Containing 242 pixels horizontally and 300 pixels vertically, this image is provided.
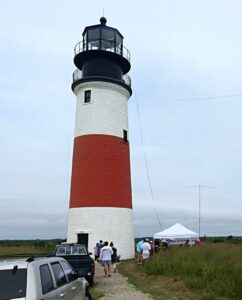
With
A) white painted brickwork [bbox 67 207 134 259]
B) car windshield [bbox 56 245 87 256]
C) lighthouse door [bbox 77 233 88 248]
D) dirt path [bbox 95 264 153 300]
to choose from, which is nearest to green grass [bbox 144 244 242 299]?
dirt path [bbox 95 264 153 300]

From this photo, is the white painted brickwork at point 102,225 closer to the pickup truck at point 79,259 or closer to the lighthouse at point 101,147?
the lighthouse at point 101,147

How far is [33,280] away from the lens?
548cm

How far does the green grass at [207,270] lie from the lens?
1090 cm

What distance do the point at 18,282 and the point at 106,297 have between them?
7004 mm

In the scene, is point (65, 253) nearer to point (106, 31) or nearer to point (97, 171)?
point (97, 171)

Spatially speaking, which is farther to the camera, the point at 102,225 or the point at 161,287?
the point at 102,225

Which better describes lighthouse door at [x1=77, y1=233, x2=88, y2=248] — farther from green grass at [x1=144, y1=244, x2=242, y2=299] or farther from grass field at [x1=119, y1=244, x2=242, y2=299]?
green grass at [x1=144, y1=244, x2=242, y2=299]

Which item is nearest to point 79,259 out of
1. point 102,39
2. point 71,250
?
point 71,250

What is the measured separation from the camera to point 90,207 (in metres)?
25.5

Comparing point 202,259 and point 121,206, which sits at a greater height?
point 121,206

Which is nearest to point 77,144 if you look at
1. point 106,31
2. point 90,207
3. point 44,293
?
point 90,207

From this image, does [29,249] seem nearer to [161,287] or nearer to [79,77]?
[79,77]

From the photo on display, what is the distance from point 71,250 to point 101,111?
13.1m

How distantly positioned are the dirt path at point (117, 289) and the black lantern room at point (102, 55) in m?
14.8
